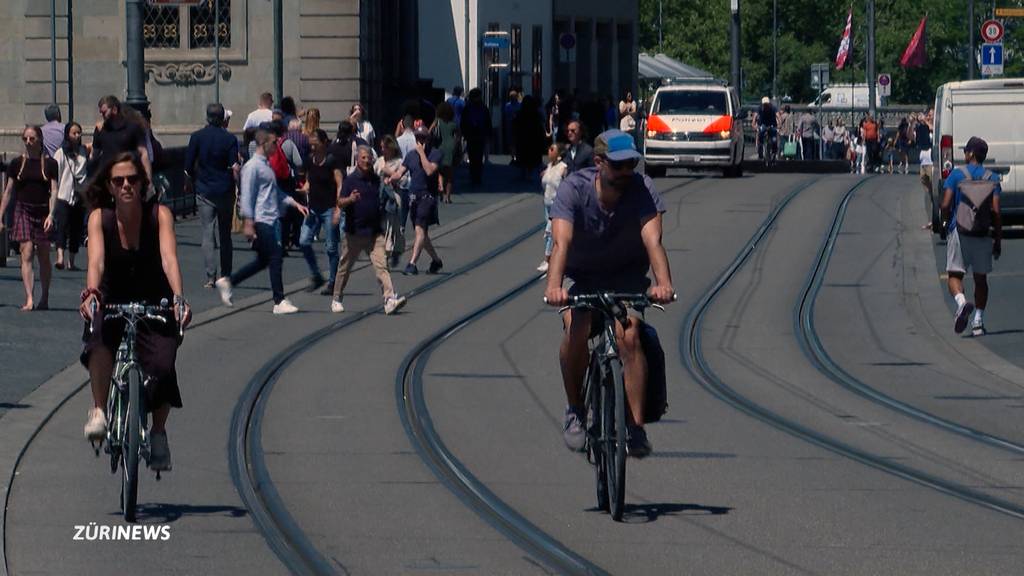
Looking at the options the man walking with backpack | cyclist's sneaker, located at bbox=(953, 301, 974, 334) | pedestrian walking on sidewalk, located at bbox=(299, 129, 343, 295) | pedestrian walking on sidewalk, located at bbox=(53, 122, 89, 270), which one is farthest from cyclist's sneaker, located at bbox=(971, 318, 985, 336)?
pedestrian walking on sidewalk, located at bbox=(53, 122, 89, 270)

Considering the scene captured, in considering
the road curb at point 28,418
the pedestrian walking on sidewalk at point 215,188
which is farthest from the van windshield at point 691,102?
the road curb at point 28,418

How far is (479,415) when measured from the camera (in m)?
12.6

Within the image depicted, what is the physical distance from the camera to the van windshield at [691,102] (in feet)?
137

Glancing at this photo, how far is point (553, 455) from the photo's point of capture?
11055 millimetres

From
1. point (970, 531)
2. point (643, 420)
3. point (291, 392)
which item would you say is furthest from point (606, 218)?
point (291, 392)

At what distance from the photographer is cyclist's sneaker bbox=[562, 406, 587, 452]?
936cm

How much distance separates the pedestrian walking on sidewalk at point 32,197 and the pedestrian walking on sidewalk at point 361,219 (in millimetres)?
2571

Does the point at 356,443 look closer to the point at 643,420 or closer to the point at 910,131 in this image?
the point at 643,420

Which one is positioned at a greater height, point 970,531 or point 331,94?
point 331,94

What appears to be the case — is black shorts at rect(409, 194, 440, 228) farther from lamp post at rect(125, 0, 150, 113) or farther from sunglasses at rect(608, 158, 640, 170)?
sunglasses at rect(608, 158, 640, 170)

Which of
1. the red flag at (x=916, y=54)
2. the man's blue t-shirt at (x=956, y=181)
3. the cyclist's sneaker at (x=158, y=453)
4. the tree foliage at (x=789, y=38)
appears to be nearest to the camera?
the cyclist's sneaker at (x=158, y=453)

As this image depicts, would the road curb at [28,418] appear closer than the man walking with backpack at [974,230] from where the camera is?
Yes

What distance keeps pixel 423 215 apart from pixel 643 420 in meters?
13.9

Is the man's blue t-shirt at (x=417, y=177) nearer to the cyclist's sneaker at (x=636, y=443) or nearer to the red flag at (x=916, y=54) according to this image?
the cyclist's sneaker at (x=636, y=443)
